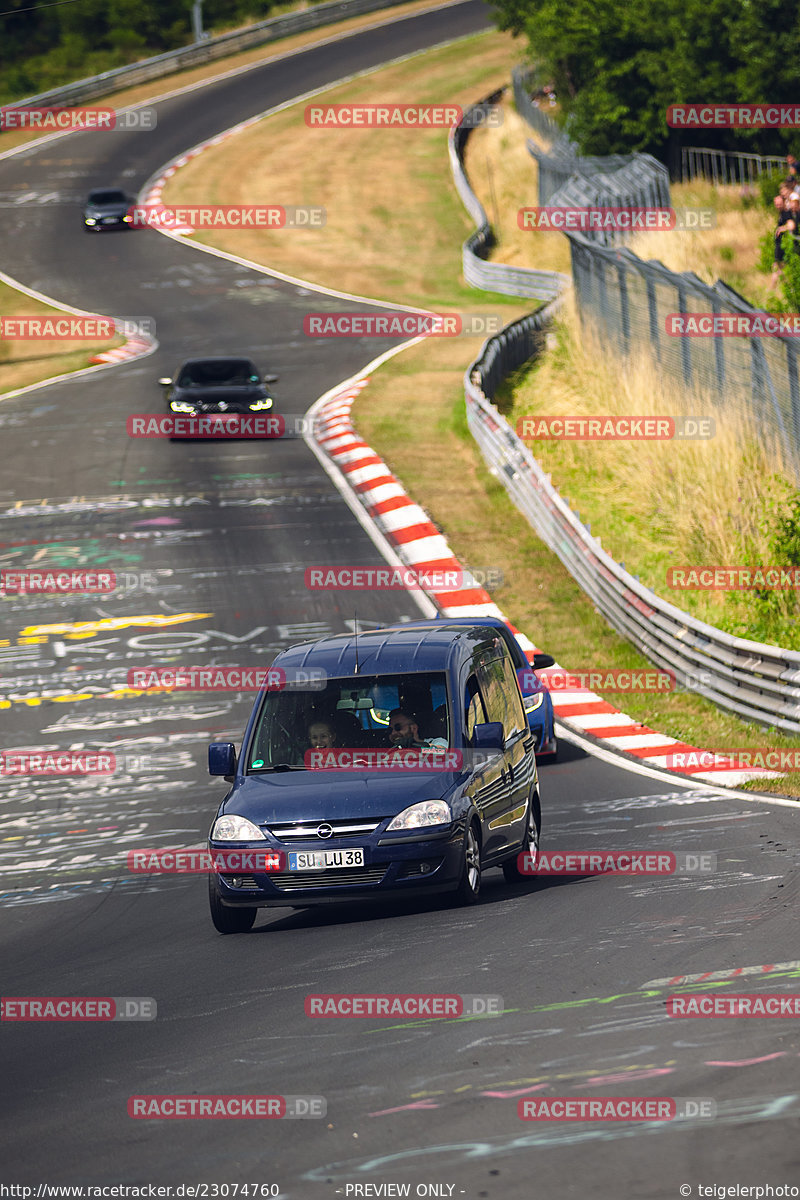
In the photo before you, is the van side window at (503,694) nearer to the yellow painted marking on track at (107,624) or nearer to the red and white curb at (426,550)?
the red and white curb at (426,550)

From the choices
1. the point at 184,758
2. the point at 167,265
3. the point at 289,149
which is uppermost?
the point at 289,149

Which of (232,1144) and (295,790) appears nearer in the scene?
(232,1144)

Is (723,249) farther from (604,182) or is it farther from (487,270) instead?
(487,270)

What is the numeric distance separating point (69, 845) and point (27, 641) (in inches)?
323

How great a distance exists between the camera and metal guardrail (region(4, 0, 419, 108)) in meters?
74.6

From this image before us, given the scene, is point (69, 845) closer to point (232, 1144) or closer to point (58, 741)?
point (58, 741)

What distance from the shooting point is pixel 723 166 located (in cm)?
4678

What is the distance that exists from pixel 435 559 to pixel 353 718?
→ 13.6 meters

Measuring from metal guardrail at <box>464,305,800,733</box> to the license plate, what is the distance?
701 centimetres

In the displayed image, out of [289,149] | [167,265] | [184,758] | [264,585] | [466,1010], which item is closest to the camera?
[466,1010]

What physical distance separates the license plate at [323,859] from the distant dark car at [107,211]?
49679 millimetres

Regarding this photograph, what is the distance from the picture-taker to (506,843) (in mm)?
11633

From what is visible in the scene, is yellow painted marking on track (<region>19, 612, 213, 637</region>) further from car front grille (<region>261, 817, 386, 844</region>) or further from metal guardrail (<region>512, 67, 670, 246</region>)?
metal guardrail (<region>512, 67, 670, 246</region>)

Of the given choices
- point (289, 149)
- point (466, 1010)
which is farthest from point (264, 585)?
point (289, 149)
